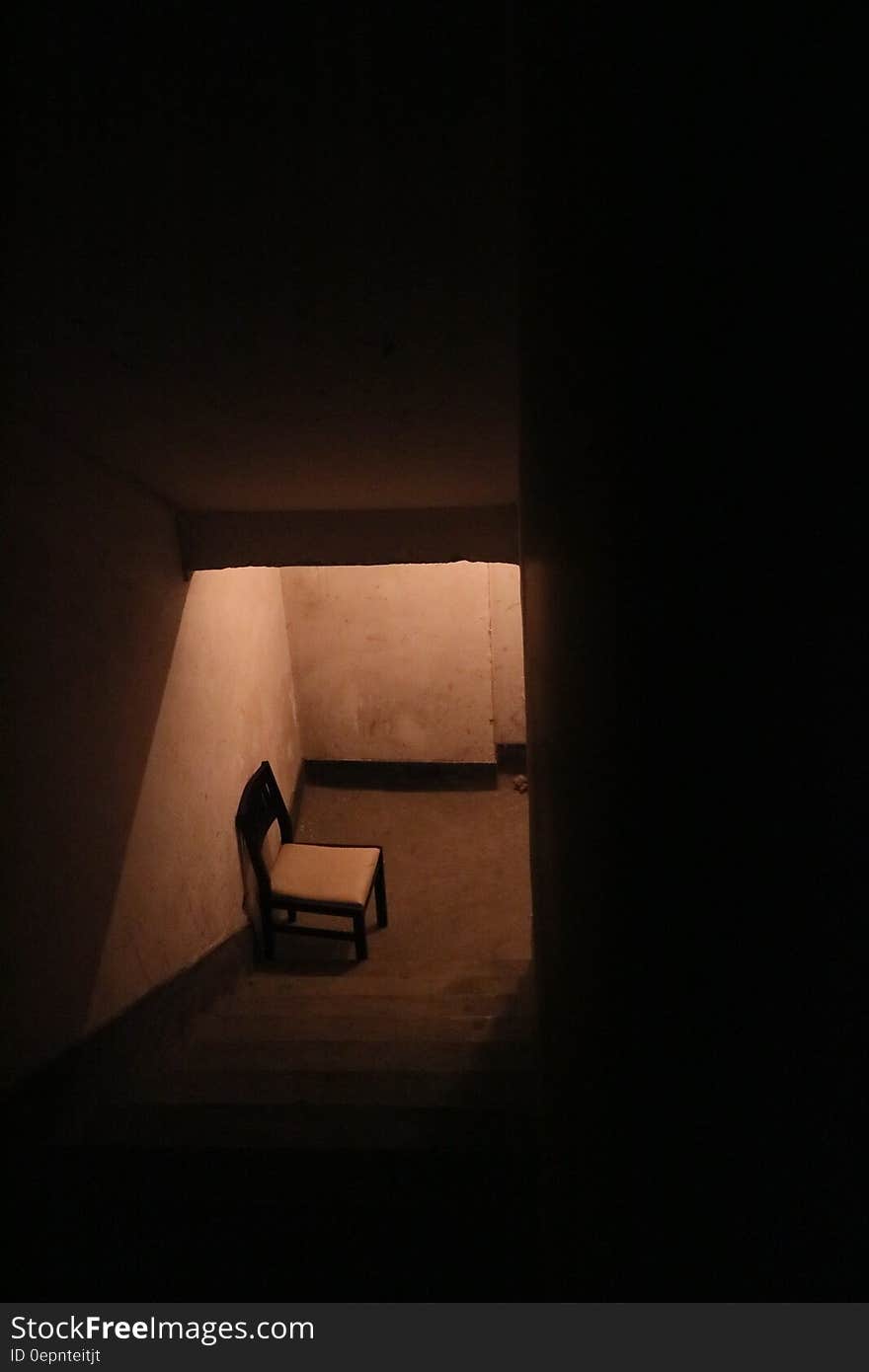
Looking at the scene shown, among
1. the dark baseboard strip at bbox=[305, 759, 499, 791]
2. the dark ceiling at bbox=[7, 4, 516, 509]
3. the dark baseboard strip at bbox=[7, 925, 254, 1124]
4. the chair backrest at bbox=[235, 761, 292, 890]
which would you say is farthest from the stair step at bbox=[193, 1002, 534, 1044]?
the dark baseboard strip at bbox=[305, 759, 499, 791]

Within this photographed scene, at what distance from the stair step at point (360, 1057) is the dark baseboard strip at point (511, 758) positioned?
2.87 m

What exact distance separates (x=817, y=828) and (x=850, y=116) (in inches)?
11.7

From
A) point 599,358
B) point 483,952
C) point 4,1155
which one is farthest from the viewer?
point 483,952

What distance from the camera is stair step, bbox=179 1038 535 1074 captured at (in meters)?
2.40

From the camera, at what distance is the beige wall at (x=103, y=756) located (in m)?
1.96

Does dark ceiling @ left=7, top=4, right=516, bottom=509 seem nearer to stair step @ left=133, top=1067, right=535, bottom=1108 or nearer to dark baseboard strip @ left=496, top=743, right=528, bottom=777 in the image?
stair step @ left=133, top=1067, right=535, bottom=1108

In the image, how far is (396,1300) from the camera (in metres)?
1.50

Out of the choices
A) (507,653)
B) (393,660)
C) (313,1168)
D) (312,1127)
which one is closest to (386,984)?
(312,1127)

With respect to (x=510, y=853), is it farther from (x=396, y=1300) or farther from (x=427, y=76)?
(x=427, y=76)

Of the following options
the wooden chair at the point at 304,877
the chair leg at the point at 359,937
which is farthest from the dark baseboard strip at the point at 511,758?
the chair leg at the point at 359,937

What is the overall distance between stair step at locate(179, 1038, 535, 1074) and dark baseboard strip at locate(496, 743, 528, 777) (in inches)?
113

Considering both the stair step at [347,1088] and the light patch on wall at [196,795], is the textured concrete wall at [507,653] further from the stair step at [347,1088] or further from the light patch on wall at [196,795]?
the stair step at [347,1088]

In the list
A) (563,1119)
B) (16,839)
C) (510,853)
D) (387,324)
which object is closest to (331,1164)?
(563,1119)

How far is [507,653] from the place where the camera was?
504cm
